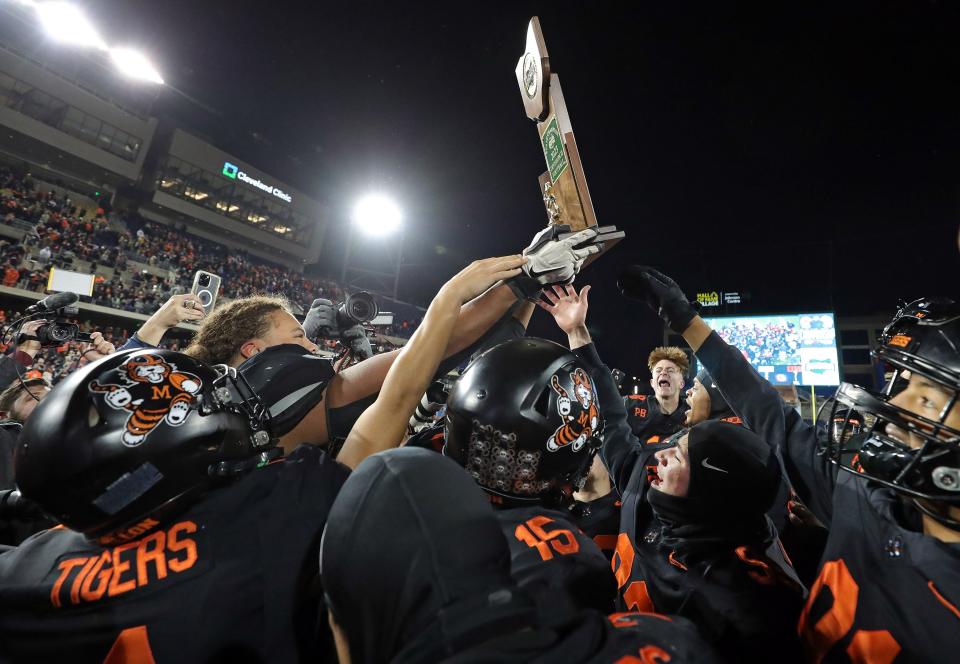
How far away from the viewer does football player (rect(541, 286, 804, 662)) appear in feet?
6.21

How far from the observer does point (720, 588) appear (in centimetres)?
198

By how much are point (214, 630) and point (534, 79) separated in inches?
123

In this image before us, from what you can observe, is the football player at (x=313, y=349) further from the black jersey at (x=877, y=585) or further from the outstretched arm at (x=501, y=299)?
the black jersey at (x=877, y=585)

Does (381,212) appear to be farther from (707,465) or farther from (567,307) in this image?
(707,465)

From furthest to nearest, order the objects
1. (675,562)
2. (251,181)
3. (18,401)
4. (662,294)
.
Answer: (251,181)
(18,401)
(662,294)
(675,562)

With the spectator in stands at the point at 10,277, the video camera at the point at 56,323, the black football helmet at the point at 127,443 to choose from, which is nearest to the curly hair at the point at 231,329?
the black football helmet at the point at 127,443

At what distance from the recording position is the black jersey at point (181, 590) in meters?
1.32

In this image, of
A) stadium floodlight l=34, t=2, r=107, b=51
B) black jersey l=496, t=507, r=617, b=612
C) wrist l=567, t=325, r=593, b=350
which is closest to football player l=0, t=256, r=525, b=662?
black jersey l=496, t=507, r=617, b=612

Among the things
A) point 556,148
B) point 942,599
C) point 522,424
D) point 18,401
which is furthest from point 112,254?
point 942,599

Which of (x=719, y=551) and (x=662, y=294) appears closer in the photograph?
(x=719, y=551)

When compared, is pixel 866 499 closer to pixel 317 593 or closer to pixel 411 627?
pixel 411 627

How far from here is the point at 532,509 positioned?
1.55 metres

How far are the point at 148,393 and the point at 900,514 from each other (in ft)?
8.00

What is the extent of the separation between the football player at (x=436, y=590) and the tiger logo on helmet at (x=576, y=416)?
81 cm
